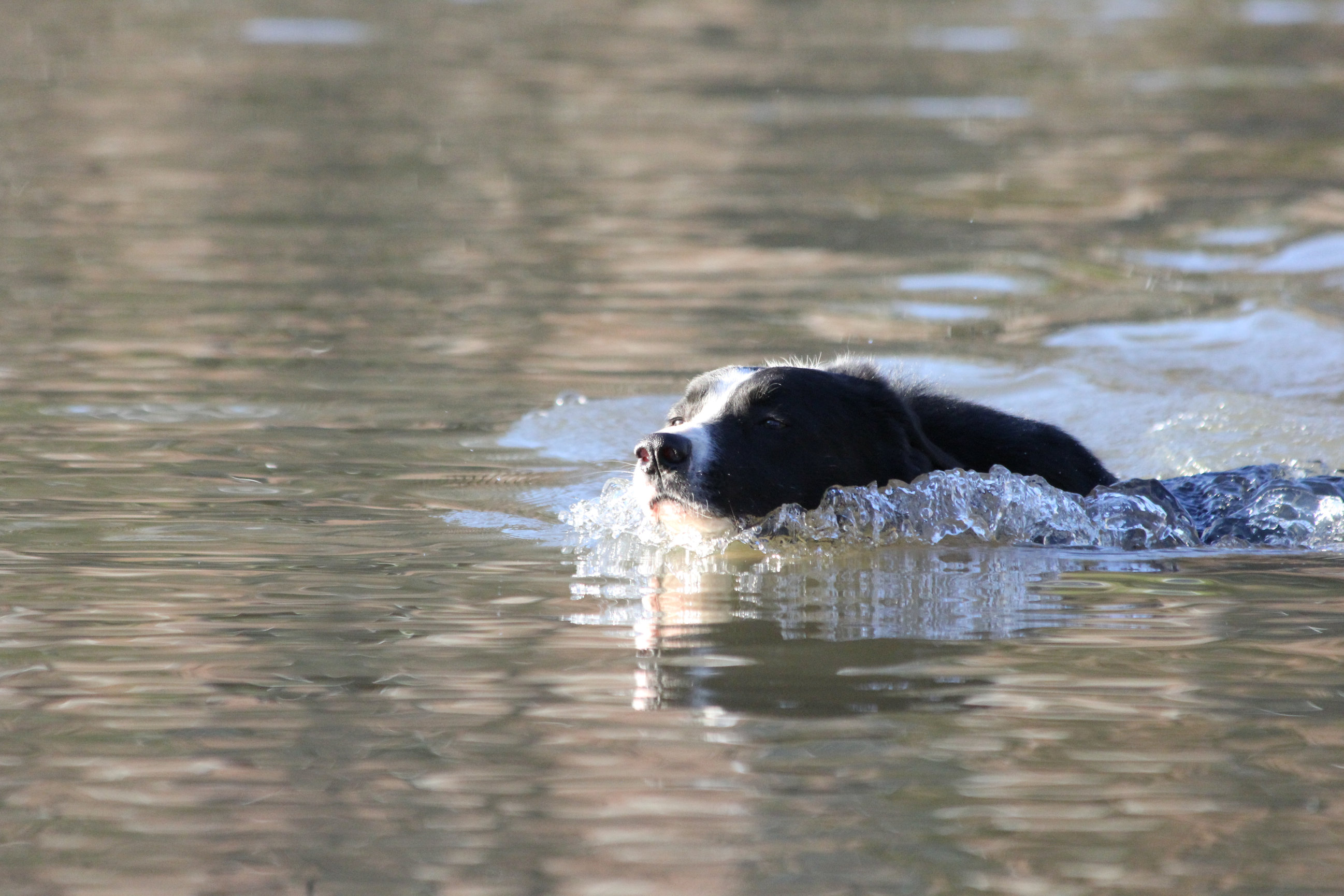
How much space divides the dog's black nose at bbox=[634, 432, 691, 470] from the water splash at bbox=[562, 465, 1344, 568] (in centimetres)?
32

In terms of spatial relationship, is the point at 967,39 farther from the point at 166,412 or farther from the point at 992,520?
the point at 992,520

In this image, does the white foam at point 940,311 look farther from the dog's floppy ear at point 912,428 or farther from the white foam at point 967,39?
the white foam at point 967,39

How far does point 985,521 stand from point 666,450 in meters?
1.17

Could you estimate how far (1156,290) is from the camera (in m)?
11.8

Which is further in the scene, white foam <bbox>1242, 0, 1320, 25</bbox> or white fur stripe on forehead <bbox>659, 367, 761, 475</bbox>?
white foam <bbox>1242, 0, 1320, 25</bbox>

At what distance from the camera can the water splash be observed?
237 inches

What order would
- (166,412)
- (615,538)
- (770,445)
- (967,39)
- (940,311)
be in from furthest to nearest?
1. (967,39)
2. (940,311)
3. (166,412)
4. (615,538)
5. (770,445)

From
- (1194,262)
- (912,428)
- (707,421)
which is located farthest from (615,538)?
(1194,262)

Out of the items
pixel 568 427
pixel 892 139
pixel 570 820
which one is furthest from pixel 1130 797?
pixel 892 139

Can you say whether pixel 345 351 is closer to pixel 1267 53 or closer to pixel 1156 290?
pixel 1156 290

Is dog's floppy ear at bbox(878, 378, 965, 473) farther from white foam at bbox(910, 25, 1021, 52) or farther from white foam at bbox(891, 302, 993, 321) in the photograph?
white foam at bbox(910, 25, 1021, 52)

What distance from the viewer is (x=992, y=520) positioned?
620cm

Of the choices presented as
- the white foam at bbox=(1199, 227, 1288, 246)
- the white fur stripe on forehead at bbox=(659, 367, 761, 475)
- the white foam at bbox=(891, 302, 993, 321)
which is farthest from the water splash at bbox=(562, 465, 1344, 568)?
the white foam at bbox=(1199, 227, 1288, 246)

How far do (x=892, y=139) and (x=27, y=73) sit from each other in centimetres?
1013
